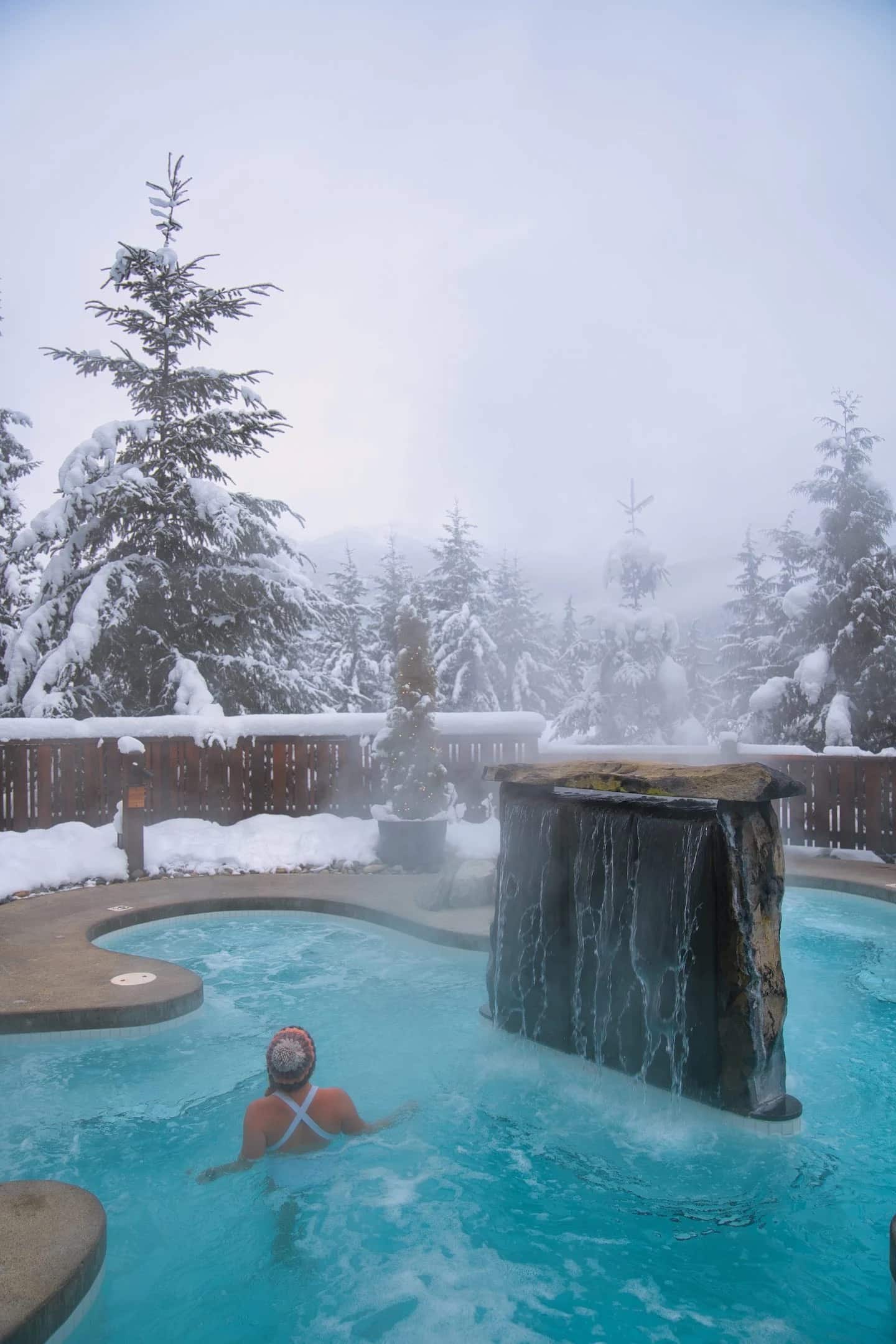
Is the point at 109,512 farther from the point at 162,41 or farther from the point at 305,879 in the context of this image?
the point at 305,879

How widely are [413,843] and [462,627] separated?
59.3 feet

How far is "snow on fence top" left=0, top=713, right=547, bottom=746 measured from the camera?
1031 cm

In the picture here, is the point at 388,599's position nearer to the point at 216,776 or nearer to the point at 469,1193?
the point at 216,776

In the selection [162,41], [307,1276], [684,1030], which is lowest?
[307,1276]

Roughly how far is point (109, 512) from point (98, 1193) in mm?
11772

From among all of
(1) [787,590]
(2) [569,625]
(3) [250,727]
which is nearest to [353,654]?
(1) [787,590]

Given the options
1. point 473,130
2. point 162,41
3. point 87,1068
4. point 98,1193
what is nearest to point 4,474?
point 162,41

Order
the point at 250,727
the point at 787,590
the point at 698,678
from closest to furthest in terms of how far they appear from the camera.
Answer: the point at 250,727, the point at 787,590, the point at 698,678

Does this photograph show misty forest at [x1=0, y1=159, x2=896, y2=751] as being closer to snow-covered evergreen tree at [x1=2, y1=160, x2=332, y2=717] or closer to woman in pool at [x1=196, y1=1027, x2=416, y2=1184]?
snow-covered evergreen tree at [x1=2, y1=160, x2=332, y2=717]

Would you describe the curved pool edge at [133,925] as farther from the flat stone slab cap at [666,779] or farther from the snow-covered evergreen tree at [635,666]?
the snow-covered evergreen tree at [635,666]

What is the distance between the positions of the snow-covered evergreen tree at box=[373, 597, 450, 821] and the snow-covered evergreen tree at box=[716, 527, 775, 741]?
971cm

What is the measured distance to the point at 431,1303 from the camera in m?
2.87

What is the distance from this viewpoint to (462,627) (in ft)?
89.6

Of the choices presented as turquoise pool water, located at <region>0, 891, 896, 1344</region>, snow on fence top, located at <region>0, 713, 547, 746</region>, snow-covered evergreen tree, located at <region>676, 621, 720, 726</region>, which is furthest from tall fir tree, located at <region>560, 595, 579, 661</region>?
turquoise pool water, located at <region>0, 891, 896, 1344</region>
